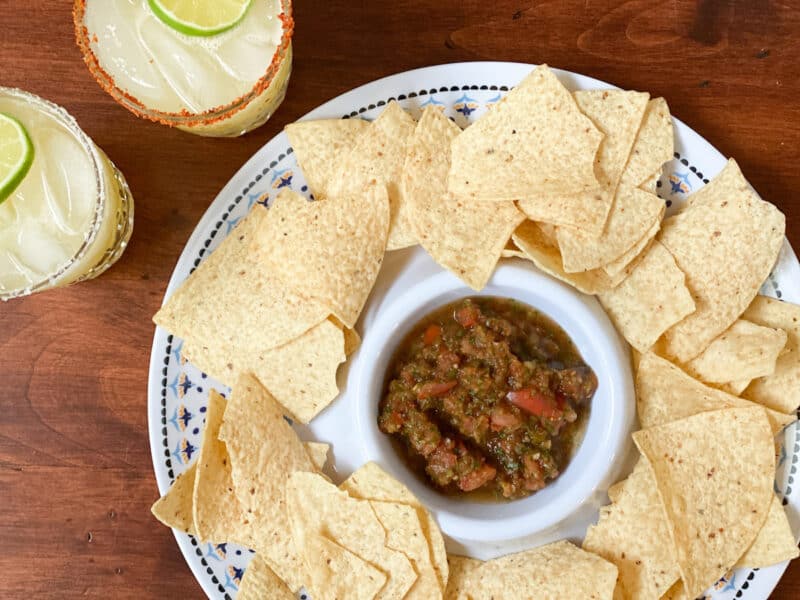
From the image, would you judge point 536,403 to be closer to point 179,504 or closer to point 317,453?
point 317,453

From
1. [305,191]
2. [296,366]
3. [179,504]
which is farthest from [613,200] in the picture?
[179,504]

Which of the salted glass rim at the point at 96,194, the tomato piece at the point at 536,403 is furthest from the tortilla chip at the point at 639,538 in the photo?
the salted glass rim at the point at 96,194

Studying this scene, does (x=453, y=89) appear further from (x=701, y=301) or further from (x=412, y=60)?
(x=701, y=301)

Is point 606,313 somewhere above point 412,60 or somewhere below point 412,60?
below

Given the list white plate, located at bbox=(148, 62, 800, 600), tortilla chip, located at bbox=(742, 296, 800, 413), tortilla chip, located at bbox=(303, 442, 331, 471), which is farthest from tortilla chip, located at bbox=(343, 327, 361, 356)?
tortilla chip, located at bbox=(742, 296, 800, 413)

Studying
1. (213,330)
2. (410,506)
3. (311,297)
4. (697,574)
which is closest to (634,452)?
(697,574)

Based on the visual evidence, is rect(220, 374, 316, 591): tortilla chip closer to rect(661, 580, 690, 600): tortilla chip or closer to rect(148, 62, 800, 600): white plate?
rect(148, 62, 800, 600): white plate

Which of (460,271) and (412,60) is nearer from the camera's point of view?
(460,271)

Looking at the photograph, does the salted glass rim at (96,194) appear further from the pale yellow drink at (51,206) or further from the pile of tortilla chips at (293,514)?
the pile of tortilla chips at (293,514)
